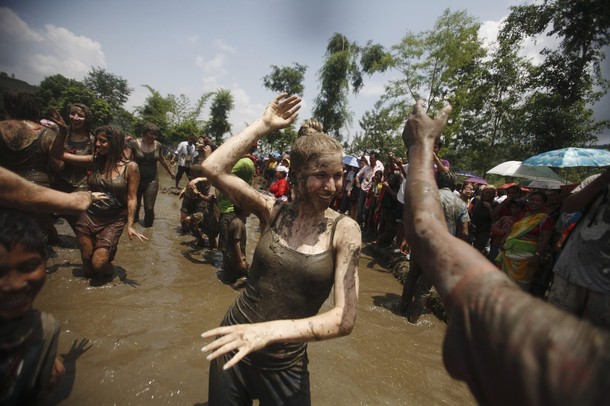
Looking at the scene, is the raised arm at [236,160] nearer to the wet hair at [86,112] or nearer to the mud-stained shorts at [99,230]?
the mud-stained shorts at [99,230]

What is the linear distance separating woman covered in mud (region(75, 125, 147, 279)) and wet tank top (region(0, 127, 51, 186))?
57 cm

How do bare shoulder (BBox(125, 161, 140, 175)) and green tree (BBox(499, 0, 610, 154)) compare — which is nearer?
bare shoulder (BBox(125, 161, 140, 175))

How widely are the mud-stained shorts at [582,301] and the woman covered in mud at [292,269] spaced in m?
2.48

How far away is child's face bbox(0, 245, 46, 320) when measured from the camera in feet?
3.99

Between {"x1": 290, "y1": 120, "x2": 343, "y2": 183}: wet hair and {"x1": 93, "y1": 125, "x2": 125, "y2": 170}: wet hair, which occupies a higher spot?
{"x1": 290, "y1": 120, "x2": 343, "y2": 183}: wet hair

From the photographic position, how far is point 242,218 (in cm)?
499

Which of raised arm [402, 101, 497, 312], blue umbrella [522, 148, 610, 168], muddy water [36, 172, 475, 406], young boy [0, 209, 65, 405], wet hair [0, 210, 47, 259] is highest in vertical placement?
blue umbrella [522, 148, 610, 168]

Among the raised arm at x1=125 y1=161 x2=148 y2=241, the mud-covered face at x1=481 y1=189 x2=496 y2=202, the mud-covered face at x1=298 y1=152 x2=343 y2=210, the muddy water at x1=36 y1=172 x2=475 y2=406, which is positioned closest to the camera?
the mud-covered face at x1=298 y1=152 x2=343 y2=210

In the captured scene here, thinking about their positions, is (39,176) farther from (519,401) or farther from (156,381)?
(519,401)

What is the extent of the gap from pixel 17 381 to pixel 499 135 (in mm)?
21262

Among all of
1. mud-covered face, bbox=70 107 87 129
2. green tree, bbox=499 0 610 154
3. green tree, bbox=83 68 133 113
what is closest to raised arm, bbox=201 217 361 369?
mud-covered face, bbox=70 107 87 129

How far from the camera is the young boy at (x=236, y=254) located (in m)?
4.81

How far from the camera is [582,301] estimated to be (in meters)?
2.93

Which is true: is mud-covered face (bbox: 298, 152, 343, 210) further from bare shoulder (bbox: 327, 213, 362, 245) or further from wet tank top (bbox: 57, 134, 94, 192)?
wet tank top (bbox: 57, 134, 94, 192)
